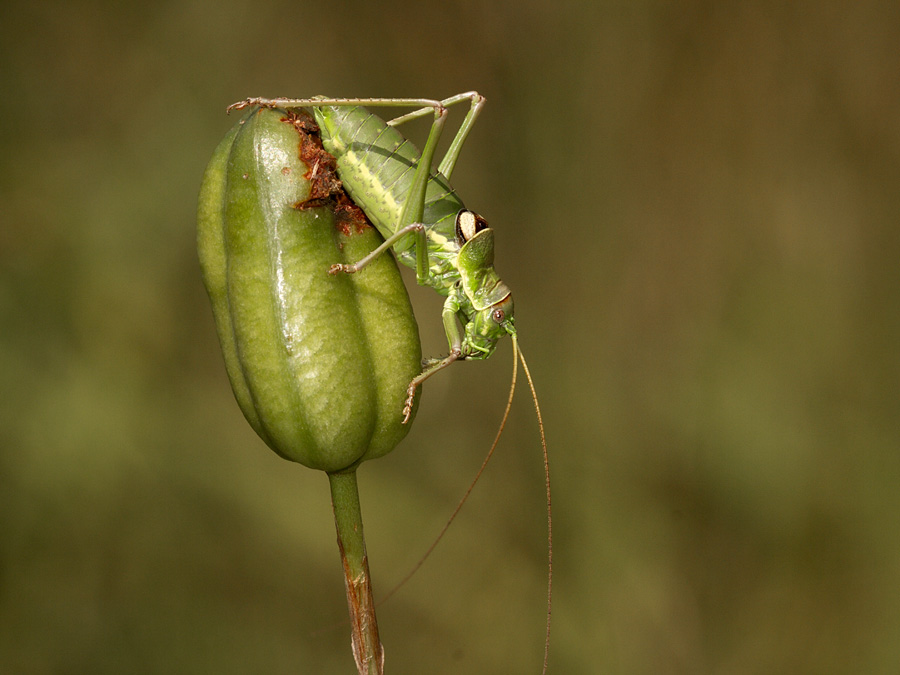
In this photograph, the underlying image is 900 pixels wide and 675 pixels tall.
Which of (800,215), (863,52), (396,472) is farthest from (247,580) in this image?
(863,52)

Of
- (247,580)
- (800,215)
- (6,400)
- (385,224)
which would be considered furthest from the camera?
(800,215)

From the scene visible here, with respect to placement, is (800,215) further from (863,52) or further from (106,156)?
(106,156)

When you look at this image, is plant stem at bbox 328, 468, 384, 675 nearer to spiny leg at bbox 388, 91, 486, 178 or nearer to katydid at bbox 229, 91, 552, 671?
katydid at bbox 229, 91, 552, 671

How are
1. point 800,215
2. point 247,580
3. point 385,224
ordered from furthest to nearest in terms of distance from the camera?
point 800,215 < point 247,580 < point 385,224

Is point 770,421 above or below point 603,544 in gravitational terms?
above

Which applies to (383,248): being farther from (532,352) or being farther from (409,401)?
(532,352)

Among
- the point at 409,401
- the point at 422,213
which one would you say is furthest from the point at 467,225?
the point at 409,401
